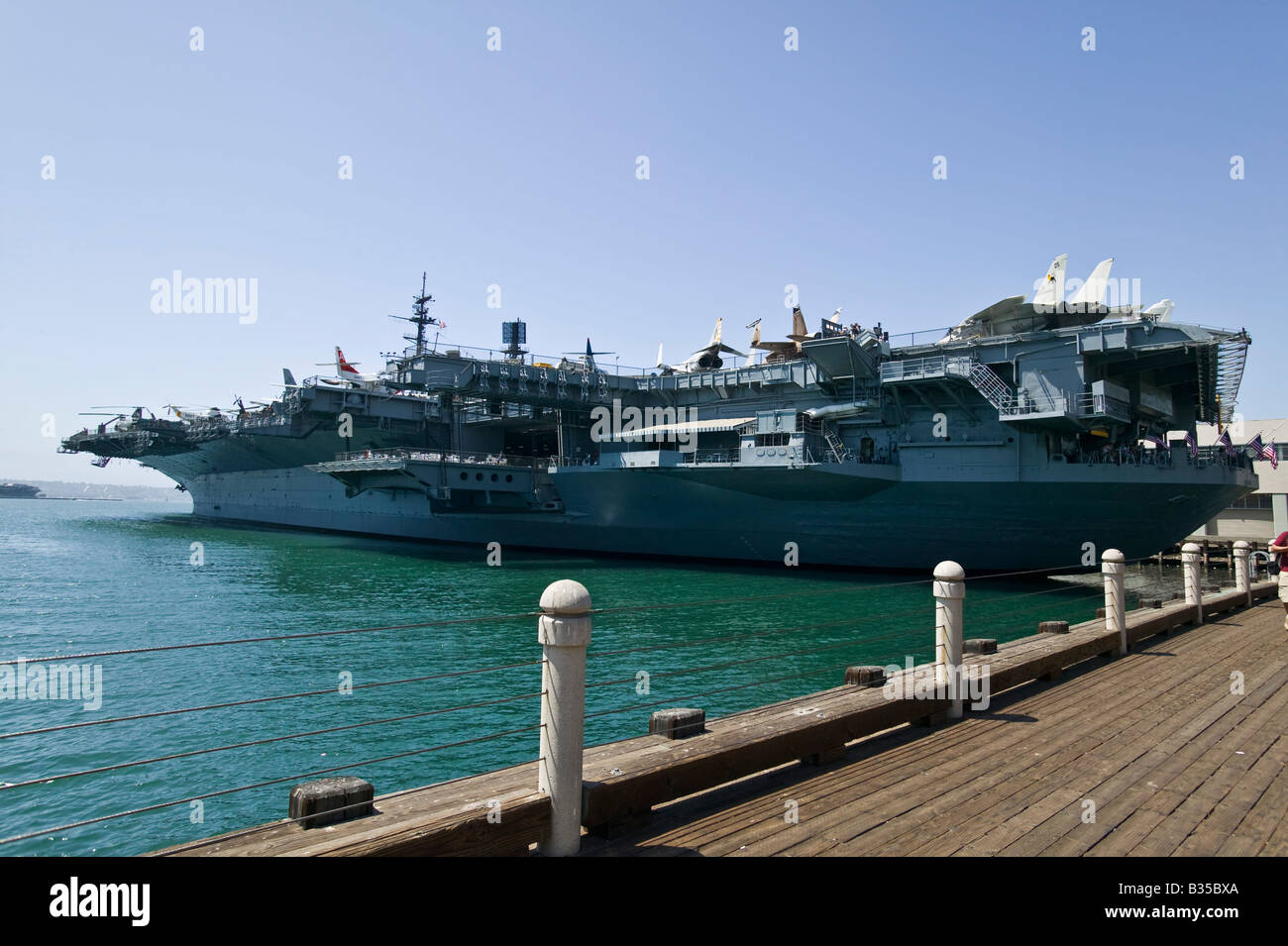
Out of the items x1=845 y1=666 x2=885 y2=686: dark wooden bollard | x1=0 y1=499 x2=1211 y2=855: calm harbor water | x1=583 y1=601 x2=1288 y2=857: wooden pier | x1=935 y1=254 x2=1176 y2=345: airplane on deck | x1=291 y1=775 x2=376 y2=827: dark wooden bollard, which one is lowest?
x1=0 y1=499 x2=1211 y2=855: calm harbor water

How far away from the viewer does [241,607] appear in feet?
68.0

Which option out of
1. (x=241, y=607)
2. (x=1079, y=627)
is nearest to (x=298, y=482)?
(x=241, y=607)

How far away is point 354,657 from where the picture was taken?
48.3ft

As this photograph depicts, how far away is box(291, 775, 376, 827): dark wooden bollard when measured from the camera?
343cm

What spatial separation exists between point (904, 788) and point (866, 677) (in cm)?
160

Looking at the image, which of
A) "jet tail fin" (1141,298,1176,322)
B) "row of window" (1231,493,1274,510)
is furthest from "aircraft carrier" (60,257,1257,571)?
"row of window" (1231,493,1274,510)

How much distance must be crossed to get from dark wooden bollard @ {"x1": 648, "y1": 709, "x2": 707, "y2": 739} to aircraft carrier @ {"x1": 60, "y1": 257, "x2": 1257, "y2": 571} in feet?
69.7

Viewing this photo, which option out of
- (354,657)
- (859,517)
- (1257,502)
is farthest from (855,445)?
(1257,502)

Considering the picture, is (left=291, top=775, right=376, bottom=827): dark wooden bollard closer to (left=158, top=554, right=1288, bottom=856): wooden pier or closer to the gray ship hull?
(left=158, top=554, right=1288, bottom=856): wooden pier

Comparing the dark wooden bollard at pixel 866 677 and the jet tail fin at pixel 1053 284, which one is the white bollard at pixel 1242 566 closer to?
the dark wooden bollard at pixel 866 677

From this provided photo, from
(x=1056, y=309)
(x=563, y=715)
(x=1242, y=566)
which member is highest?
(x=1056, y=309)

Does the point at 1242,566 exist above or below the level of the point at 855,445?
below

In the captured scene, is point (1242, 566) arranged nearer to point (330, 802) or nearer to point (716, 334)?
point (330, 802)
